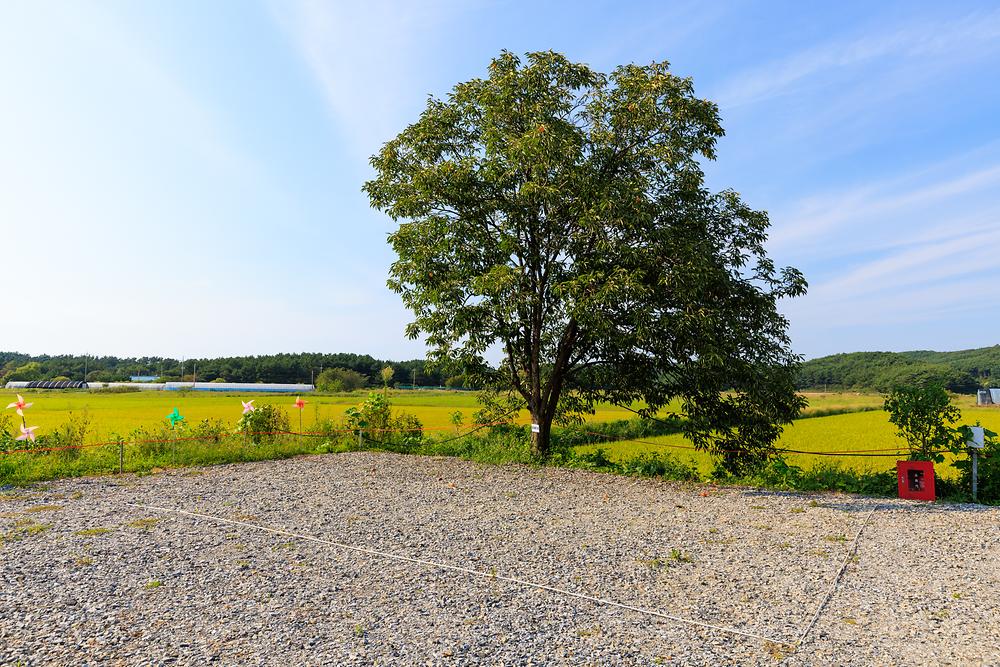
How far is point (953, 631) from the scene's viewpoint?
14.8ft

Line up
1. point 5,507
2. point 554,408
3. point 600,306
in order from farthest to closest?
point 554,408, point 600,306, point 5,507

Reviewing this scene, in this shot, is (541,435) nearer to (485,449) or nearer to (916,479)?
(485,449)

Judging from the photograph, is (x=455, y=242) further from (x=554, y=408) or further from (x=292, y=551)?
(x=292, y=551)

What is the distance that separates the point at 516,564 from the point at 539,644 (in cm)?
186

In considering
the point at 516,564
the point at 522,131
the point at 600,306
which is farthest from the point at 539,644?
the point at 522,131

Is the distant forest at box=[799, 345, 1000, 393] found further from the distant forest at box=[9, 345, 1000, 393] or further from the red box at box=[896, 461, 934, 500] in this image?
the red box at box=[896, 461, 934, 500]

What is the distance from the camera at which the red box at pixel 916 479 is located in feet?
29.9

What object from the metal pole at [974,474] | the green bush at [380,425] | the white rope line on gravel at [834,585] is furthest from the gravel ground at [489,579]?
the green bush at [380,425]

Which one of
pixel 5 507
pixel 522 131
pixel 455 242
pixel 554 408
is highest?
pixel 522 131

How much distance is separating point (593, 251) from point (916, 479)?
6.15m

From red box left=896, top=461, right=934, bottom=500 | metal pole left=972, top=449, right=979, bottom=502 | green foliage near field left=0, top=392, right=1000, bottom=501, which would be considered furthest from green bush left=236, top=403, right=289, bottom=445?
metal pole left=972, top=449, right=979, bottom=502

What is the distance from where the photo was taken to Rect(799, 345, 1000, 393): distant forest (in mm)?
53562

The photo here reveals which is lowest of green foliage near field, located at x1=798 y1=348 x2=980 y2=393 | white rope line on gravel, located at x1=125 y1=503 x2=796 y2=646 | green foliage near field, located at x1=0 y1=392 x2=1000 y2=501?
white rope line on gravel, located at x1=125 y1=503 x2=796 y2=646

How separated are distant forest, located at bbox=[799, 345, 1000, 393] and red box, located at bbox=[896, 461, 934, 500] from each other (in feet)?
153
